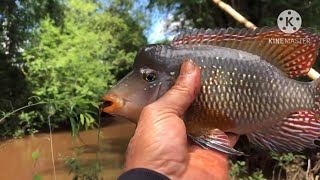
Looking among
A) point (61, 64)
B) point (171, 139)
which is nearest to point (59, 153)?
point (61, 64)

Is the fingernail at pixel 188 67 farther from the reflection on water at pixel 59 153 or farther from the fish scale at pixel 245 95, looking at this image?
the reflection on water at pixel 59 153

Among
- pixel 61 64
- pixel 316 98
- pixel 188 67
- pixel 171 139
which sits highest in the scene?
pixel 188 67

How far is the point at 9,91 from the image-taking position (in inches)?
614

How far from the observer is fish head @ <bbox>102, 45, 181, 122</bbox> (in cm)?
131

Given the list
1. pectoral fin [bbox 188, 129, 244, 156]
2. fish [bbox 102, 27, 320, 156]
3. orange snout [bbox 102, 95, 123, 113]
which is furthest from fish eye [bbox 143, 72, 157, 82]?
pectoral fin [bbox 188, 129, 244, 156]

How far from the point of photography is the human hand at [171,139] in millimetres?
1378

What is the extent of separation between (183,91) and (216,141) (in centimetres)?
18

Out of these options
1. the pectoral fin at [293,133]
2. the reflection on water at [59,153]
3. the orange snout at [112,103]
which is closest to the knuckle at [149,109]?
the orange snout at [112,103]

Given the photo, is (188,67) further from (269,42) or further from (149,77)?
(269,42)

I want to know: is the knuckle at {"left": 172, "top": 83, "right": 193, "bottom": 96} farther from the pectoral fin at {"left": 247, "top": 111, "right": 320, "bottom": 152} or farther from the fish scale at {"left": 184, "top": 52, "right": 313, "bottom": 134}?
the pectoral fin at {"left": 247, "top": 111, "right": 320, "bottom": 152}

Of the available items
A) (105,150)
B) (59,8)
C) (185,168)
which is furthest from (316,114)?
(59,8)

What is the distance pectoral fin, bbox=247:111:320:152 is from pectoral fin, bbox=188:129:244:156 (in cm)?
9

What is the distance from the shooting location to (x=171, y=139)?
1.44m

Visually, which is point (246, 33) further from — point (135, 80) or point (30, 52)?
point (30, 52)
